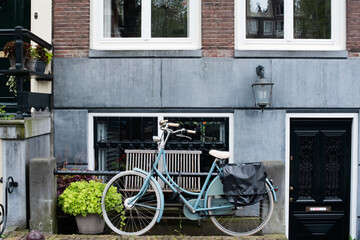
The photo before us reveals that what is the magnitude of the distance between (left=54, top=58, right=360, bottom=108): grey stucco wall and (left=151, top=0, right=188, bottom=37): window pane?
60 cm

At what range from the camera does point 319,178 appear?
762 centimetres

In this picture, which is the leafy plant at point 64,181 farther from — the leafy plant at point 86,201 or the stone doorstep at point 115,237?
the stone doorstep at point 115,237

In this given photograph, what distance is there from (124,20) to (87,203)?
348 cm

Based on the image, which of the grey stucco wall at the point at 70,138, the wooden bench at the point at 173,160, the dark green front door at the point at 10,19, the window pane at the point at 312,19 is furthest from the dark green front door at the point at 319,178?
the dark green front door at the point at 10,19

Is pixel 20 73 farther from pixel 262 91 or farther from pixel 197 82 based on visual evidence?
pixel 262 91

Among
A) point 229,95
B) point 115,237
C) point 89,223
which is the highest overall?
point 229,95

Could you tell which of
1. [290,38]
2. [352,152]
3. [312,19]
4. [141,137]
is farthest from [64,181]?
[312,19]

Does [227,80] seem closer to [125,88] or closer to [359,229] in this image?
[125,88]

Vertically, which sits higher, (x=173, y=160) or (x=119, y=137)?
(x=119, y=137)

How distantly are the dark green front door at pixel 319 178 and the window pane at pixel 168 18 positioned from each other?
103 inches

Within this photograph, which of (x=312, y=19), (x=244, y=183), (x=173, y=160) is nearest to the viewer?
(x=244, y=183)

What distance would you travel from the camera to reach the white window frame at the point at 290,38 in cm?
756

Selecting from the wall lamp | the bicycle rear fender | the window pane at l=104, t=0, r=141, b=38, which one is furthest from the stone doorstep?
the window pane at l=104, t=0, r=141, b=38

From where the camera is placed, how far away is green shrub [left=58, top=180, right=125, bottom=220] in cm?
590
